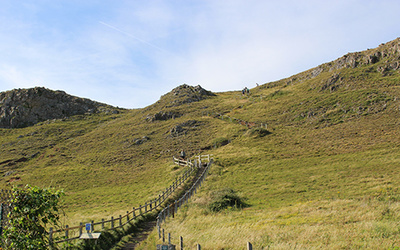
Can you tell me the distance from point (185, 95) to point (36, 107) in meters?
61.7

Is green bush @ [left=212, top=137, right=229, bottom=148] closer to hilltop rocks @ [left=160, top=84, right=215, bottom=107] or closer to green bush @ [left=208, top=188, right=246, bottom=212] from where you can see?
green bush @ [left=208, top=188, right=246, bottom=212]

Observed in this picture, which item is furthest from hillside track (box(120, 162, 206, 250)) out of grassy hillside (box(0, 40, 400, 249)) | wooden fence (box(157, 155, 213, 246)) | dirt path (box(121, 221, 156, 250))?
grassy hillside (box(0, 40, 400, 249))

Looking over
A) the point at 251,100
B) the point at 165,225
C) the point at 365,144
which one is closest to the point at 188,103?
the point at 251,100

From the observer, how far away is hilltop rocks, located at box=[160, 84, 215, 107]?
103188 mm

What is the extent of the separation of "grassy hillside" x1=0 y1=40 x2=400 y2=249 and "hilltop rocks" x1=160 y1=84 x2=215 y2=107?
7.20ft

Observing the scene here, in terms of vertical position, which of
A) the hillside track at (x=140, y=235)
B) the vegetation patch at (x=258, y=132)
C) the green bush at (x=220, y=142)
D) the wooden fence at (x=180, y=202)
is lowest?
the hillside track at (x=140, y=235)

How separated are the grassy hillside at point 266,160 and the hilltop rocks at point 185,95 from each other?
2194 millimetres

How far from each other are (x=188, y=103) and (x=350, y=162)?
7467cm

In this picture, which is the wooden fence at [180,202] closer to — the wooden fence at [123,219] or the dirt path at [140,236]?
the dirt path at [140,236]

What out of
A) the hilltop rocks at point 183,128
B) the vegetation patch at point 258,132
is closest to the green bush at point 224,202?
the vegetation patch at point 258,132

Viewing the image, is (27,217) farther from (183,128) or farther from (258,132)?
(183,128)

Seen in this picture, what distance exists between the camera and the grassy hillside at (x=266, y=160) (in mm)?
12930

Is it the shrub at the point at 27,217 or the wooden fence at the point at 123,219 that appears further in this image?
the wooden fence at the point at 123,219

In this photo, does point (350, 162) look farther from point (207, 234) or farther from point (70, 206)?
point (70, 206)
